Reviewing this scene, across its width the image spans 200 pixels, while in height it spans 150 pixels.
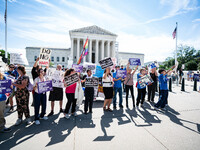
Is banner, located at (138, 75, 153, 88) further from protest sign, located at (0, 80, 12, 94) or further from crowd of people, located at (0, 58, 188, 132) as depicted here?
protest sign, located at (0, 80, 12, 94)

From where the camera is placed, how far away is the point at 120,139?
309 centimetres

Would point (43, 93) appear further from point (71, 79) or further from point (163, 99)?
point (163, 99)

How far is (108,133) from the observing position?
3414 millimetres

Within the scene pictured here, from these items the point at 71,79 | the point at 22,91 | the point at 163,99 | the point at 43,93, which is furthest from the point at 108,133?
the point at 163,99

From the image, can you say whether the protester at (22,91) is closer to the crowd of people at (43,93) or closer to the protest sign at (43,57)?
the crowd of people at (43,93)

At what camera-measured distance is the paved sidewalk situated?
283 cm

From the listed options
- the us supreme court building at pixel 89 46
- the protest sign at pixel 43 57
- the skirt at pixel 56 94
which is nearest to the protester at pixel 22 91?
the skirt at pixel 56 94

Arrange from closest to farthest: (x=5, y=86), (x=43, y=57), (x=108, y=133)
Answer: (x=5, y=86), (x=108, y=133), (x=43, y=57)

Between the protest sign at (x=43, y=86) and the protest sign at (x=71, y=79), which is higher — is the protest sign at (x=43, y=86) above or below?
below

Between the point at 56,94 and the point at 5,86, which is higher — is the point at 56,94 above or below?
below

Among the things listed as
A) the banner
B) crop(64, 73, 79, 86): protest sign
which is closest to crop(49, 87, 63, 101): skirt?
crop(64, 73, 79, 86): protest sign

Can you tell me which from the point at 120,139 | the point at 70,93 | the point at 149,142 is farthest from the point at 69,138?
the point at 149,142

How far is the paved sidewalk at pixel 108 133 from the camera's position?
9.28 ft

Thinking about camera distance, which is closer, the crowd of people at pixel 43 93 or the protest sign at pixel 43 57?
the crowd of people at pixel 43 93
